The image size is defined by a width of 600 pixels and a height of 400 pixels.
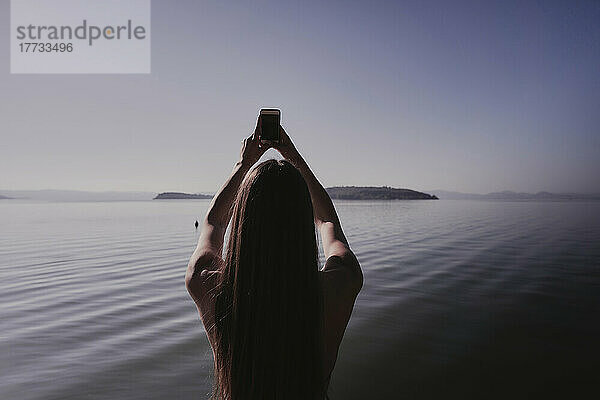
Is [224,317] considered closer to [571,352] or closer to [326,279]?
[326,279]

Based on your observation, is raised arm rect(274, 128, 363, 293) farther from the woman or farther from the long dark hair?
the long dark hair

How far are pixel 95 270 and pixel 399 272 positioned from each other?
5006 millimetres

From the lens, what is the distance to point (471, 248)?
35.8ft

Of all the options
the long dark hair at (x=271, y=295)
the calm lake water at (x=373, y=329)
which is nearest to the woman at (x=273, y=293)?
the long dark hair at (x=271, y=295)

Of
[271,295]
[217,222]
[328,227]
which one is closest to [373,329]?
[328,227]

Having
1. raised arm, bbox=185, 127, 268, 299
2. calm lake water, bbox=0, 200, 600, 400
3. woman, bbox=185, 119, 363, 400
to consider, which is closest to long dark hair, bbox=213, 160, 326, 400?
woman, bbox=185, 119, 363, 400

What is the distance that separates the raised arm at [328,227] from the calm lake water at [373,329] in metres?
2.28

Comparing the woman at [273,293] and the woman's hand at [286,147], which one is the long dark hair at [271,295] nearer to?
the woman at [273,293]

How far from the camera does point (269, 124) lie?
6.02ft

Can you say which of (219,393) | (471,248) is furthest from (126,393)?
(471,248)

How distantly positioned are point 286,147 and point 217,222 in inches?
16.2

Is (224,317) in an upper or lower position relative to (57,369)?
upper

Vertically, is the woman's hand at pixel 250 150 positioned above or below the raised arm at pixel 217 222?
above

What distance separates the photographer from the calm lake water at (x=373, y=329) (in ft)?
12.3
